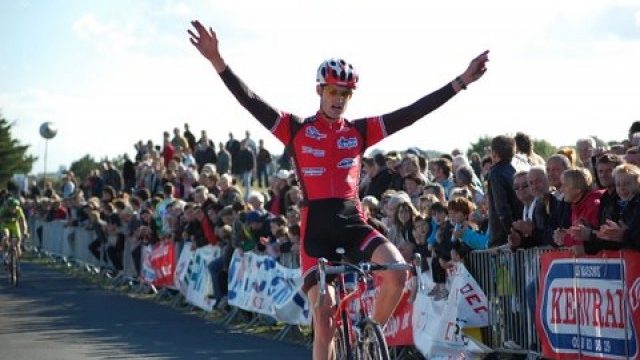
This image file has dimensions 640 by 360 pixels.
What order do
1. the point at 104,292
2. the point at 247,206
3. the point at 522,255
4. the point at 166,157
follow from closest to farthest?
the point at 522,255
the point at 247,206
the point at 104,292
the point at 166,157

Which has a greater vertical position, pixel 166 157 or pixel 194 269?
pixel 166 157

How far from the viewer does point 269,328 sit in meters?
17.9

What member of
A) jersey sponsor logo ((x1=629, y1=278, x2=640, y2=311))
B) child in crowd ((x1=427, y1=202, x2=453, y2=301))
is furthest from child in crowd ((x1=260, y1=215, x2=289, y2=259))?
jersey sponsor logo ((x1=629, y1=278, x2=640, y2=311))

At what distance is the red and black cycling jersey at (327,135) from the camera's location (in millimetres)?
9250

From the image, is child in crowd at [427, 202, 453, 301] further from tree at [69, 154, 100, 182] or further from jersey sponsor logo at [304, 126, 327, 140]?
tree at [69, 154, 100, 182]

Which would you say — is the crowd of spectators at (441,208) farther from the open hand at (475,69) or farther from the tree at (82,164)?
the tree at (82,164)

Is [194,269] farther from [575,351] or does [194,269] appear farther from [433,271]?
[575,351]

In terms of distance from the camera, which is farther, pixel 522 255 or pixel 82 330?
pixel 82 330

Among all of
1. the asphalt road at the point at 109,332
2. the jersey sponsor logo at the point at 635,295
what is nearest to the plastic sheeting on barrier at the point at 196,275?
the asphalt road at the point at 109,332

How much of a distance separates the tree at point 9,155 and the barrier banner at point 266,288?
3430 inches

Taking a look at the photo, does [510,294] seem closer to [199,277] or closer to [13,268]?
[199,277]

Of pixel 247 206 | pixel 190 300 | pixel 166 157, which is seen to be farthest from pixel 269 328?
pixel 166 157

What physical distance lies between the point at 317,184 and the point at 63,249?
26.3 metres

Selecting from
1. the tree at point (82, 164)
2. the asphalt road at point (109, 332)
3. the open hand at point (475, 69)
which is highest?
the tree at point (82, 164)
